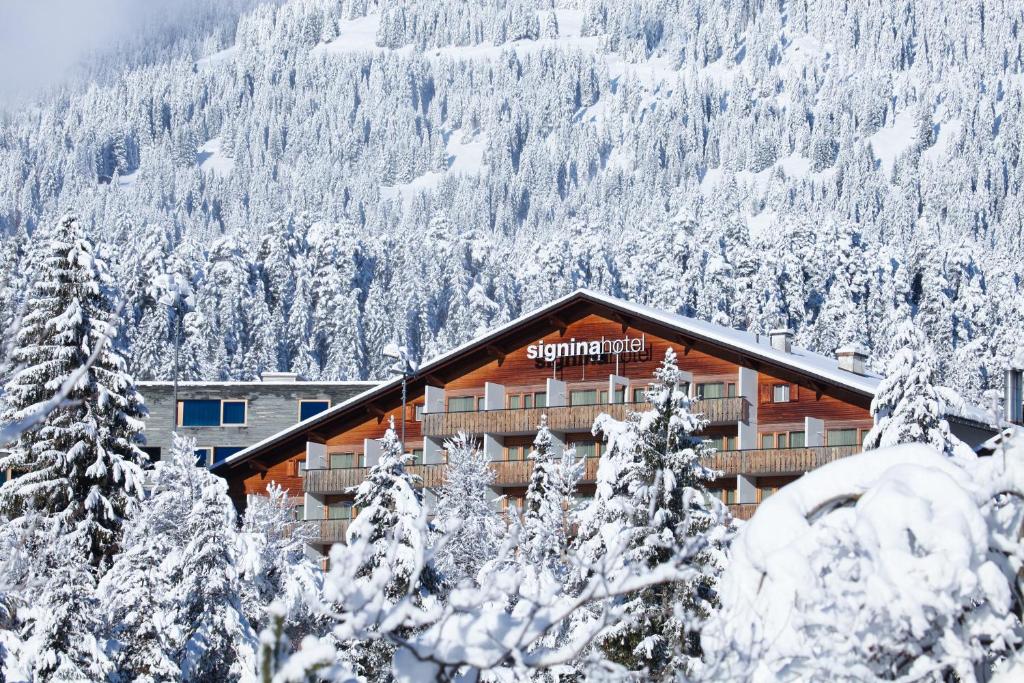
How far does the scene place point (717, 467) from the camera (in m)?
47.7

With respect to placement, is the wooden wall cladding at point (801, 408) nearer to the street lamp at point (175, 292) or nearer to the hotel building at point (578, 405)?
the hotel building at point (578, 405)

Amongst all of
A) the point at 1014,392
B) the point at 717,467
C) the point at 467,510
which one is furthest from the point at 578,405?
the point at 1014,392

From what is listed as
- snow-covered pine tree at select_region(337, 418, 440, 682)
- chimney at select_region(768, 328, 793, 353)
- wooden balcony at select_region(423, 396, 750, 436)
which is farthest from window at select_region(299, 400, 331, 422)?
snow-covered pine tree at select_region(337, 418, 440, 682)

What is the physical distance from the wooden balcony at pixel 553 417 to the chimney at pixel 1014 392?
11.2 m

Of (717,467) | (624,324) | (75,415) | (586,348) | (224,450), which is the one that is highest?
(624,324)

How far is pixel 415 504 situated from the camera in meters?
27.3

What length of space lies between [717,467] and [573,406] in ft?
18.4

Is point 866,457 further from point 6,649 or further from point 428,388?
point 428,388

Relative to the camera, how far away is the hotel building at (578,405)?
48.1m

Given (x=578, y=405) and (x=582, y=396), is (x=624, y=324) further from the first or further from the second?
(x=578, y=405)

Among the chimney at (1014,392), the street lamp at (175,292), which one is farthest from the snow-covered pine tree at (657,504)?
the street lamp at (175,292)

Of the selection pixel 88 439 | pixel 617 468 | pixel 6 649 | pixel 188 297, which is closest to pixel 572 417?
pixel 88 439

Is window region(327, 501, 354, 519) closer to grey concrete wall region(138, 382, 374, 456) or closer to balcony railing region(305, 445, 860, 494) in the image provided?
balcony railing region(305, 445, 860, 494)

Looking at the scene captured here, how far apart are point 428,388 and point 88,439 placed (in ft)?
61.5
